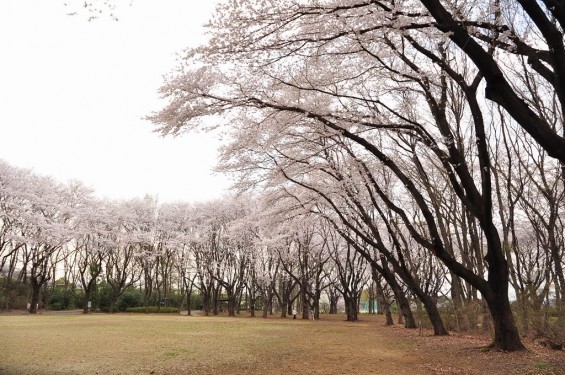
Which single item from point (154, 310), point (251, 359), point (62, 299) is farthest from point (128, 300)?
point (251, 359)

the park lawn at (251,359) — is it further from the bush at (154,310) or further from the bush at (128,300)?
the bush at (128,300)

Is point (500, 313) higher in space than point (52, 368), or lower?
higher

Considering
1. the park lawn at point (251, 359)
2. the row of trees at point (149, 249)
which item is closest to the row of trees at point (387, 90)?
the park lawn at point (251, 359)

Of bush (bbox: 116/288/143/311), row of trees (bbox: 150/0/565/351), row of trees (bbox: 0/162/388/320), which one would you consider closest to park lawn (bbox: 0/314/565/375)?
row of trees (bbox: 150/0/565/351)

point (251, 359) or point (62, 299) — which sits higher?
point (251, 359)

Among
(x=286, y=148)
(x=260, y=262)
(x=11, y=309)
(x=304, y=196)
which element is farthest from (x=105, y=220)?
(x=286, y=148)

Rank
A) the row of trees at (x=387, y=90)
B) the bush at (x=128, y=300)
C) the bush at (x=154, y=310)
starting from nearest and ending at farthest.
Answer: the row of trees at (x=387, y=90) → the bush at (x=154, y=310) → the bush at (x=128, y=300)

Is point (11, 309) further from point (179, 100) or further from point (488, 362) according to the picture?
point (488, 362)

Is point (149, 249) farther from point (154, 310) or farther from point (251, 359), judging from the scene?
point (251, 359)

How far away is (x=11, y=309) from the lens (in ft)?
114

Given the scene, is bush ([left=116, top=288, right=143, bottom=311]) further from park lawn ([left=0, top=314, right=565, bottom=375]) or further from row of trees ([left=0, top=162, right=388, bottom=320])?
park lawn ([left=0, top=314, right=565, bottom=375])

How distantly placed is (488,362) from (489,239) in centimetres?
241

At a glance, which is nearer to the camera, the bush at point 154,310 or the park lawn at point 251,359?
the park lawn at point 251,359

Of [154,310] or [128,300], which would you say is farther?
[128,300]
